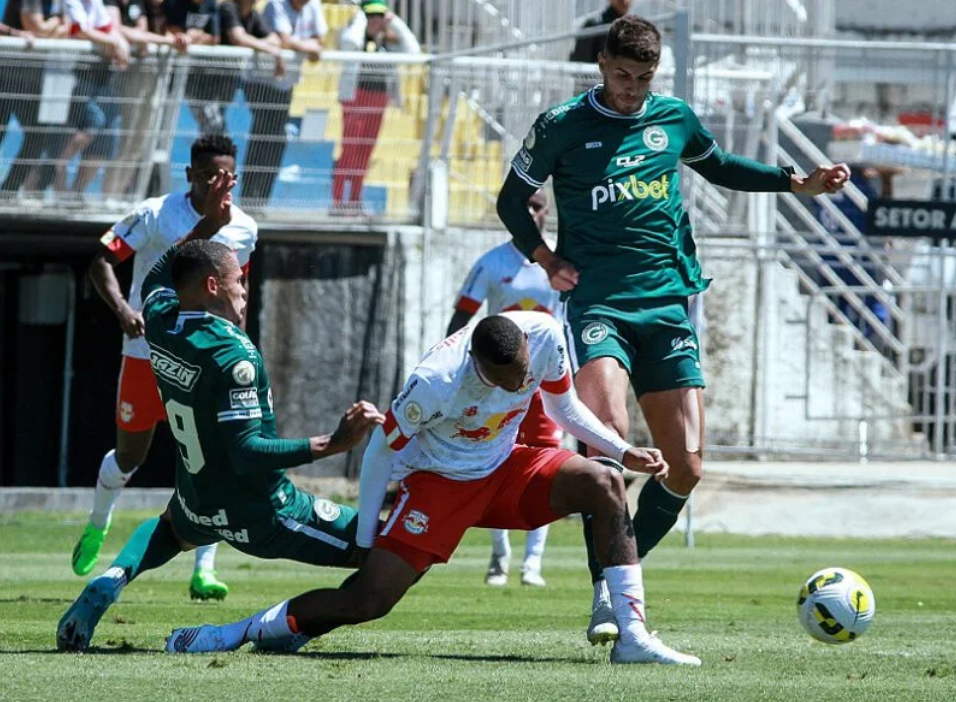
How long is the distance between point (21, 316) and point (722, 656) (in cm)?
1647

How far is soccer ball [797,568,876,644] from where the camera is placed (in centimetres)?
764

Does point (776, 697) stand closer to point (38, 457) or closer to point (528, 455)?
point (528, 455)

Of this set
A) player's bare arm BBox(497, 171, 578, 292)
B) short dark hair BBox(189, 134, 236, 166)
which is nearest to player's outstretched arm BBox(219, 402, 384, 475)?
player's bare arm BBox(497, 171, 578, 292)

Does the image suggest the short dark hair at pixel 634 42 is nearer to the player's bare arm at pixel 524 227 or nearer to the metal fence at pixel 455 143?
the player's bare arm at pixel 524 227

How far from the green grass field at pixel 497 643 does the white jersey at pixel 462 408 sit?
0.77 metres

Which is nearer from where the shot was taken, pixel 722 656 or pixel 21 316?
pixel 722 656

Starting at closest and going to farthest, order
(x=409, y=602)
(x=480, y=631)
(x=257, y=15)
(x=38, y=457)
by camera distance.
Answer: (x=480, y=631) → (x=409, y=602) → (x=257, y=15) → (x=38, y=457)

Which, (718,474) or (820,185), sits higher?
(820,185)

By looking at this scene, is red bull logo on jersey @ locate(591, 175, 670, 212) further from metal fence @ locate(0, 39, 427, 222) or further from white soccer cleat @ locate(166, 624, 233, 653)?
metal fence @ locate(0, 39, 427, 222)

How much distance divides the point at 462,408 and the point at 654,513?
1.72 meters

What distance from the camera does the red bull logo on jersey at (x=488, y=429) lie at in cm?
750

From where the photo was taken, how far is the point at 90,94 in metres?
18.5

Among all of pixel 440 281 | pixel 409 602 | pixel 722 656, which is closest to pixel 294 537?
pixel 722 656

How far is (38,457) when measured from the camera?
22.3 meters
